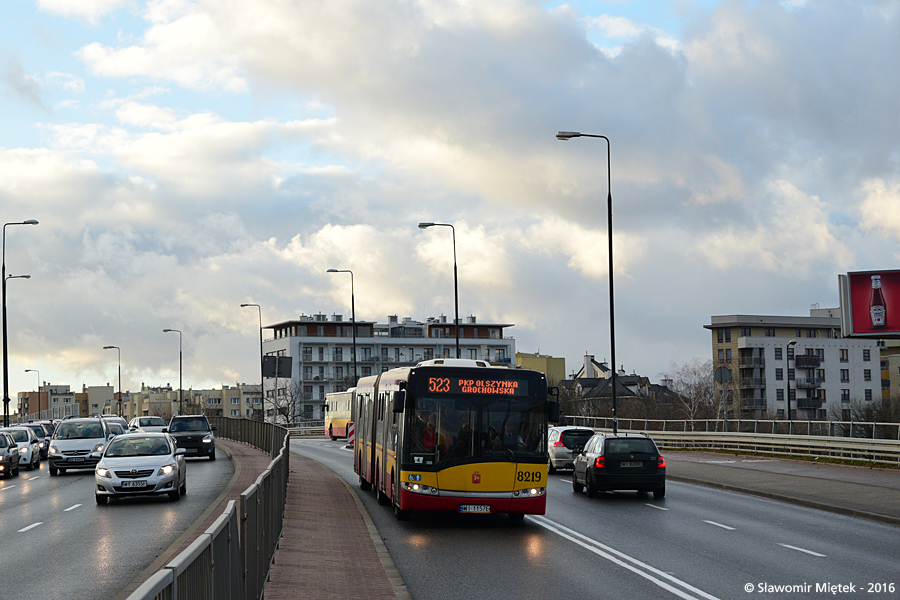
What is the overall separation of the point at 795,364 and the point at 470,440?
368 feet

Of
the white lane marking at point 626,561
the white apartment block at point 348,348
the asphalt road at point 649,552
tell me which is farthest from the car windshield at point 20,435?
the white apartment block at point 348,348

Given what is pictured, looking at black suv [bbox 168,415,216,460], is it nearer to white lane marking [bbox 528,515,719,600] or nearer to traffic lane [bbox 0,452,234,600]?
traffic lane [bbox 0,452,234,600]

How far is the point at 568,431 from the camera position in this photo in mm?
30422

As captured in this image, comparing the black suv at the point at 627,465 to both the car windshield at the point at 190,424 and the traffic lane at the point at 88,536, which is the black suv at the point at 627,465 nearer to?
the traffic lane at the point at 88,536

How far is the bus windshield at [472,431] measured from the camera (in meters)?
16.9

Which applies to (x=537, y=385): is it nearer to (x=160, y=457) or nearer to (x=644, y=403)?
(x=160, y=457)

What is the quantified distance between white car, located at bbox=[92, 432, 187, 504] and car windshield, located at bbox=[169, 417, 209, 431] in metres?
17.2

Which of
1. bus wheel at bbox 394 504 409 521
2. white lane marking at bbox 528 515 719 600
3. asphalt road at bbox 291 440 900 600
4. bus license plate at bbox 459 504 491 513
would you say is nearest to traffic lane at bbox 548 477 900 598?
asphalt road at bbox 291 440 900 600

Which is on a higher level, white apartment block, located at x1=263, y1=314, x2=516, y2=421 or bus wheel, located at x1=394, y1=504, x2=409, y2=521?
white apartment block, located at x1=263, y1=314, x2=516, y2=421

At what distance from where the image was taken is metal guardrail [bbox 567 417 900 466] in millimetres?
29281

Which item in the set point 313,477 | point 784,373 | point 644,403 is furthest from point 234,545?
point 784,373

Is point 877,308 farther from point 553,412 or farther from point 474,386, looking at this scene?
point 474,386

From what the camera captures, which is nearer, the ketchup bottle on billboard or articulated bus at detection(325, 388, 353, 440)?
the ketchup bottle on billboard

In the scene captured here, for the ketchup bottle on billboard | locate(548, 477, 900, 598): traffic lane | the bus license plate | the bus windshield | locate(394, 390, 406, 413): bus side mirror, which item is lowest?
locate(548, 477, 900, 598): traffic lane
